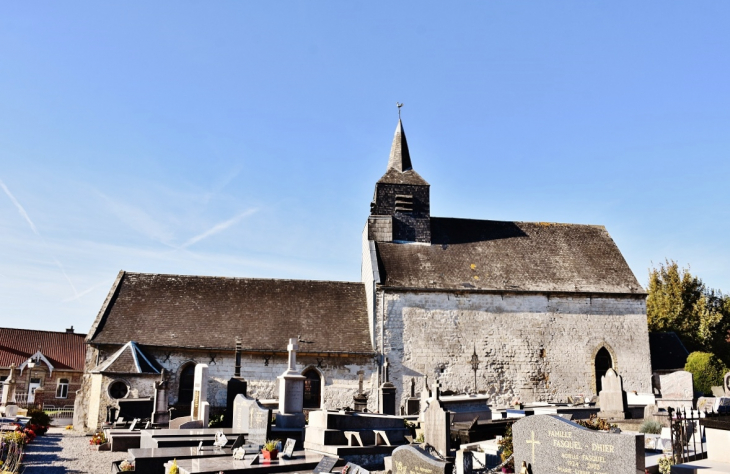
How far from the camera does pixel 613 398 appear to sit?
1683cm

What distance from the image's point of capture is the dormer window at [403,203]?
2577 centimetres

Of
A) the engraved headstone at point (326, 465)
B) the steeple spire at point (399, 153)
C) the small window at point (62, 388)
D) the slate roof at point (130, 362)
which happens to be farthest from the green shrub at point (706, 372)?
the small window at point (62, 388)

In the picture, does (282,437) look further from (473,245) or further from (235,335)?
(473,245)

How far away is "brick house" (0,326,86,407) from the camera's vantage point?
105 ft

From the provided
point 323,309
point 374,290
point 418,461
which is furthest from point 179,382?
point 418,461

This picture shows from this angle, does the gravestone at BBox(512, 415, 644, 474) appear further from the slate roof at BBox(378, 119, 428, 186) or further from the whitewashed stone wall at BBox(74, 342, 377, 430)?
the slate roof at BBox(378, 119, 428, 186)

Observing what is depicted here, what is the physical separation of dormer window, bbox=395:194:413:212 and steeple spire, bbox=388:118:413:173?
1.78 meters

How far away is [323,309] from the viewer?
2412 centimetres

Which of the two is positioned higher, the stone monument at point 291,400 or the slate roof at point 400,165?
the slate roof at point 400,165

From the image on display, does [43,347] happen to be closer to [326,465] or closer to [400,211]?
[400,211]

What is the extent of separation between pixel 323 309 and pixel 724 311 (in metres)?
23.3

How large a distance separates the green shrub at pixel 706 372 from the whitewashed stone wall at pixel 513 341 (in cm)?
179

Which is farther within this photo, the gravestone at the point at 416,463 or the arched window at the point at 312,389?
the arched window at the point at 312,389

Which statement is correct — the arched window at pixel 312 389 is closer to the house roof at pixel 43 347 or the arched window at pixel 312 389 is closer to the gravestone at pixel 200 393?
the gravestone at pixel 200 393
